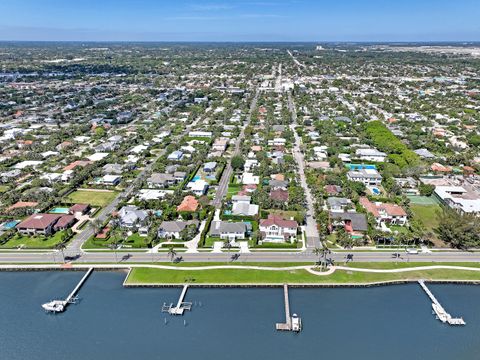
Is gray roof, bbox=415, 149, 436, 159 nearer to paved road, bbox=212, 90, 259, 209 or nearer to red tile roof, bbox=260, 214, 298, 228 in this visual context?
paved road, bbox=212, 90, 259, 209

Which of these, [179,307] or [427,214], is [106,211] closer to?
[179,307]

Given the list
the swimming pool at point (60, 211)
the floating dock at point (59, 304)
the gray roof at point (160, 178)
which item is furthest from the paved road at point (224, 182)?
the floating dock at point (59, 304)

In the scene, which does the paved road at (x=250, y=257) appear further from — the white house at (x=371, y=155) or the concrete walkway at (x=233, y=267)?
the white house at (x=371, y=155)

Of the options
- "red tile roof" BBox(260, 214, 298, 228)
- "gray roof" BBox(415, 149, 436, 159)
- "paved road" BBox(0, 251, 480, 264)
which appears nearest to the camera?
"paved road" BBox(0, 251, 480, 264)

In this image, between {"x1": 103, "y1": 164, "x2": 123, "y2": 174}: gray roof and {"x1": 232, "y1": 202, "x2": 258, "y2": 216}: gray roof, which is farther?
{"x1": 103, "y1": 164, "x2": 123, "y2": 174}: gray roof

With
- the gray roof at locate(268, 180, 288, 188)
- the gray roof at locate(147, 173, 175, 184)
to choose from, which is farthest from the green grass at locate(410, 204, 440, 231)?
the gray roof at locate(147, 173, 175, 184)

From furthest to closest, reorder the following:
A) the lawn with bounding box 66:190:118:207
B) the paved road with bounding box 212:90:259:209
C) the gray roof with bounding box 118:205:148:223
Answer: the lawn with bounding box 66:190:118:207 < the paved road with bounding box 212:90:259:209 < the gray roof with bounding box 118:205:148:223

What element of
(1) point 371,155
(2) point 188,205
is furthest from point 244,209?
(1) point 371,155
